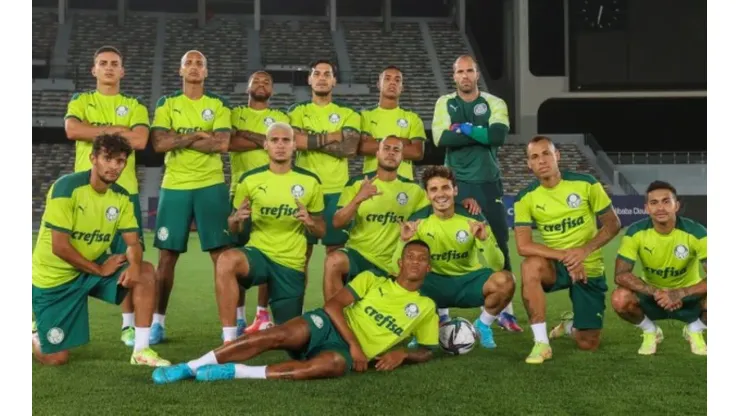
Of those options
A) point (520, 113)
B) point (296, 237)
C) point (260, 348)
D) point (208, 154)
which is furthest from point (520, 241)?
point (520, 113)

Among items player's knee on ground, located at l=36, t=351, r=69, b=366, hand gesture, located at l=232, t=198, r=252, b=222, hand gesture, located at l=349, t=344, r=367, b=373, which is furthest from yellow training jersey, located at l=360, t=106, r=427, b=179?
player's knee on ground, located at l=36, t=351, r=69, b=366

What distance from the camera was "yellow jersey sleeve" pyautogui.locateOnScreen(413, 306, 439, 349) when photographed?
378 cm

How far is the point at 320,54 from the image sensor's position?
1648 cm

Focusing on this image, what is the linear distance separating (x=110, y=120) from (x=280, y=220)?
1229mm

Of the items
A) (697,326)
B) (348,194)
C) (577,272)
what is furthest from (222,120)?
(697,326)

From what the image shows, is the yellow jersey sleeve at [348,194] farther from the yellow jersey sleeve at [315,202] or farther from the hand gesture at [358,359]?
the hand gesture at [358,359]

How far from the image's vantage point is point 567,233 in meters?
4.30

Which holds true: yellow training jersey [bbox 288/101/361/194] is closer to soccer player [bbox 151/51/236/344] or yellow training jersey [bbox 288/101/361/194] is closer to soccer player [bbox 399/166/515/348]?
soccer player [bbox 151/51/236/344]

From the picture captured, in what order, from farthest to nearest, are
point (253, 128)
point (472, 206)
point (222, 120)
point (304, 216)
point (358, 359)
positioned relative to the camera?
point (253, 128) < point (222, 120) < point (472, 206) < point (304, 216) < point (358, 359)

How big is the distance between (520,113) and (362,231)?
14455 millimetres

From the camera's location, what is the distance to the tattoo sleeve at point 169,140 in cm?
446

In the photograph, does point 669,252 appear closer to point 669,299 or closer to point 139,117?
point 669,299

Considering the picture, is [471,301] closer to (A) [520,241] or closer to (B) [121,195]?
(A) [520,241]

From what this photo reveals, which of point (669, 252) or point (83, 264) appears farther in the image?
point (669, 252)
